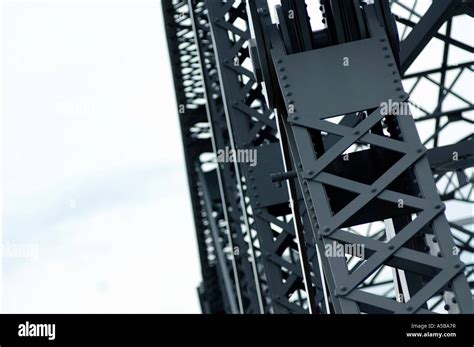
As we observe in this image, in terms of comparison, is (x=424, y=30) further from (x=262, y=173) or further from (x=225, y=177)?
(x=225, y=177)

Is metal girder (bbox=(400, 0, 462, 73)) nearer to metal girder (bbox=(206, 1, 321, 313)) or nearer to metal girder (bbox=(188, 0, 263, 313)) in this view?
metal girder (bbox=(206, 1, 321, 313))

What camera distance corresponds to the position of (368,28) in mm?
5629

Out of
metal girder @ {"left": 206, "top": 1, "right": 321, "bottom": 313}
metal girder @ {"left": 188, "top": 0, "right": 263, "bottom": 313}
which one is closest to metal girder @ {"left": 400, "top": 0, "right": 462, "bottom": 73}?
metal girder @ {"left": 206, "top": 1, "right": 321, "bottom": 313}

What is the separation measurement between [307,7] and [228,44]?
5366mm

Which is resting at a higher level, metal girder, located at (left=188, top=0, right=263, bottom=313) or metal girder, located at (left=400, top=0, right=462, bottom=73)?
metal girder, located at (left=188, top=0, right=263, bottom=313)
